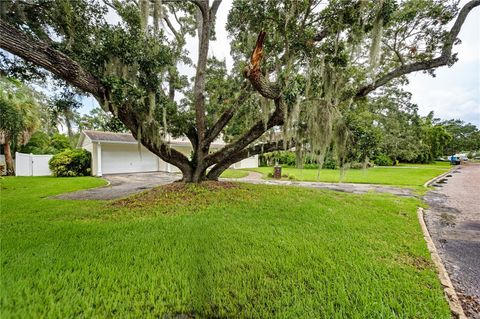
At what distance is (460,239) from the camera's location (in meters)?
3.97

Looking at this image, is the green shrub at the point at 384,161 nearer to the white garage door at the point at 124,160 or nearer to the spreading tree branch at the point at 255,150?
the spreading tree branch at the point at 255,150

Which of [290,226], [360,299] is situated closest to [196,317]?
[360,299]

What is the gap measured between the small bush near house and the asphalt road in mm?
16672

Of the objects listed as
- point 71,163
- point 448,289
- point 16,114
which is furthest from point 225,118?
point 71,163

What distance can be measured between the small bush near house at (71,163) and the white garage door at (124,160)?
3.28 feet

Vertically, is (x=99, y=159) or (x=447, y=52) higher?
(x=447, y=52)

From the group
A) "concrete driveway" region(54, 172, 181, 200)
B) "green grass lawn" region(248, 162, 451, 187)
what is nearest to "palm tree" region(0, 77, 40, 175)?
"concrete driveway" region(54, 172, 181, 200)

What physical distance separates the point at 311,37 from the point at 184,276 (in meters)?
5.62

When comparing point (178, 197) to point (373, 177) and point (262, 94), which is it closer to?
point (262, 94)

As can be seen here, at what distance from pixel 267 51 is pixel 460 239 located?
5943 mm

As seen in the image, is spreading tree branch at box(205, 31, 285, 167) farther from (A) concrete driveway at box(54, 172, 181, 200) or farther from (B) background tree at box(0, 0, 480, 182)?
(A) concrete driveway at box(54, 172, 181, 200)

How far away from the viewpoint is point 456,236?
4.11m

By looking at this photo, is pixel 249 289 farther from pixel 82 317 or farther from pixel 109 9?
pixel 109 9

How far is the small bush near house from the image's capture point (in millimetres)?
12562
